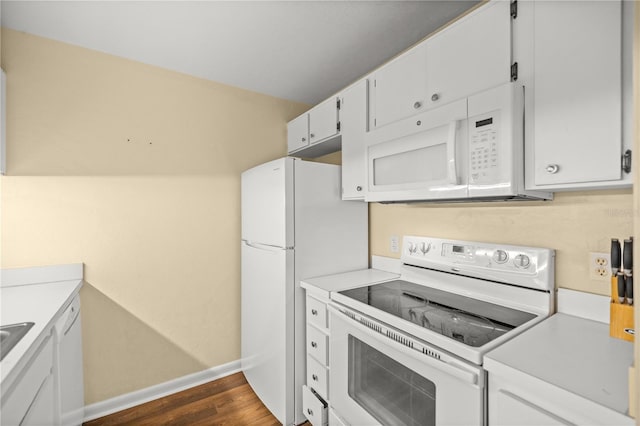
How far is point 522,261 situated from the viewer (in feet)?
4.65

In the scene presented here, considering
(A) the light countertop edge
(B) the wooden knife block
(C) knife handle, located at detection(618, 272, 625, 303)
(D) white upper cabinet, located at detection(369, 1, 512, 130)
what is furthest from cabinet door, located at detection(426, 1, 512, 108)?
(A) the light countertop edge

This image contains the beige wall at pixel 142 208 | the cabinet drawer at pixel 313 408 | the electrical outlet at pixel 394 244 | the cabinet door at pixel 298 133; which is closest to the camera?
the cabinet drawer at pixel 313 408

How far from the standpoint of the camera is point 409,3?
63.4 inches

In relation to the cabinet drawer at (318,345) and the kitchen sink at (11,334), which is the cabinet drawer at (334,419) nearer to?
the cabinet drawer at (318,345)

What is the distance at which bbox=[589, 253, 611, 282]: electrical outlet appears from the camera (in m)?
1.22

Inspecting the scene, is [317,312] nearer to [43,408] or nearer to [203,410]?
[203,410]

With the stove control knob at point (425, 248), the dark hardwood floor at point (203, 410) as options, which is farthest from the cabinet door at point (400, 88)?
the dark hardwood floor at point (203, 410)

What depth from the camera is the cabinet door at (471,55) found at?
4.07 ft

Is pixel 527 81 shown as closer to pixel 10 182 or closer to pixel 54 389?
pixel 54 389

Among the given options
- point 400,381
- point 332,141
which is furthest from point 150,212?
point 400,381

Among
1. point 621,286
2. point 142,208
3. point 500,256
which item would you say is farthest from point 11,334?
point 621,286

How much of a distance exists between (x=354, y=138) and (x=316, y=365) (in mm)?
1442

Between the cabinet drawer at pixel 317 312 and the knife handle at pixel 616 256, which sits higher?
the knife handle at pixel 616 256

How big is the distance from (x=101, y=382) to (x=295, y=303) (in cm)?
146
